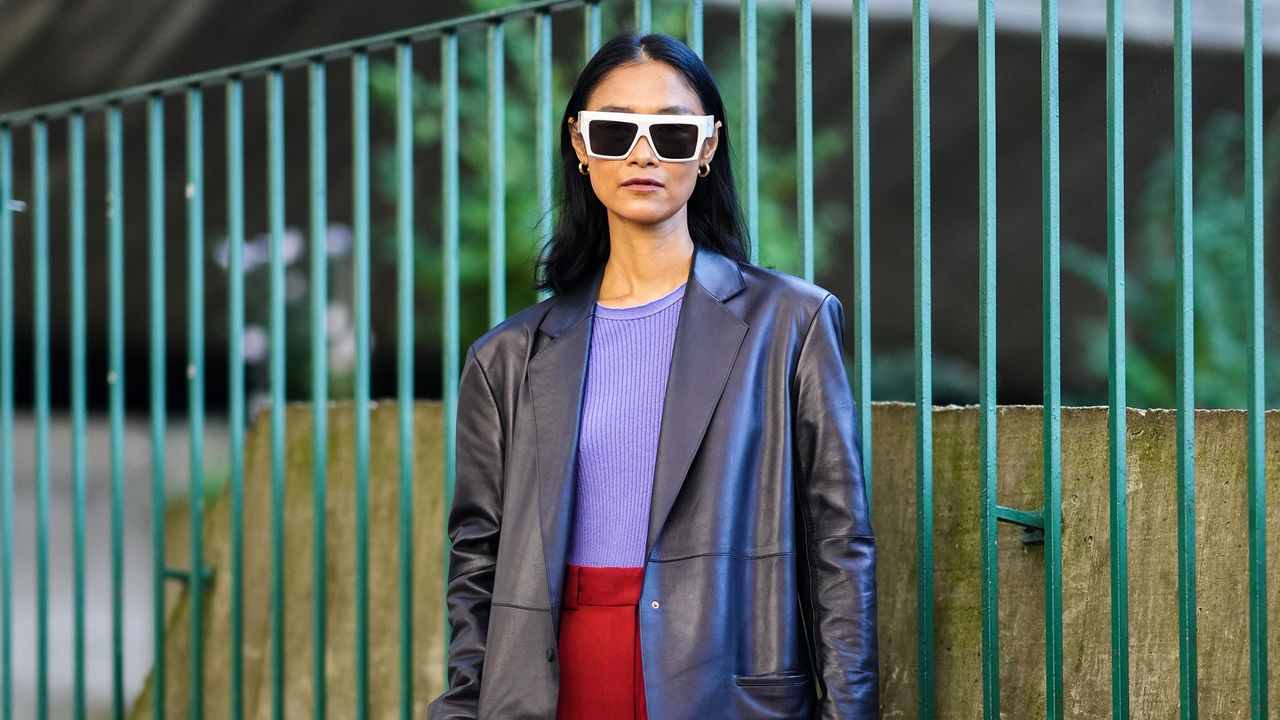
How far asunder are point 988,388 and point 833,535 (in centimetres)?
43

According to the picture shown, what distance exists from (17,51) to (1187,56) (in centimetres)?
424

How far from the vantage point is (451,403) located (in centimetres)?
257

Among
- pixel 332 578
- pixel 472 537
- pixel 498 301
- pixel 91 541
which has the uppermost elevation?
pixel 498 301

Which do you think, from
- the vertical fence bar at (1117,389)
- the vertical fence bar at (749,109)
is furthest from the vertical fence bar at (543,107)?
the vertical fence bar at (1117,389)

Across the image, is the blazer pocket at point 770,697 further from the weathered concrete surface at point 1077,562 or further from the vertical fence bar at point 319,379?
the vertical fence bar at point 319,379

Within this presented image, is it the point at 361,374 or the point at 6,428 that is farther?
the point at 6,428

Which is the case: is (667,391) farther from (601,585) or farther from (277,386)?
(277,386)

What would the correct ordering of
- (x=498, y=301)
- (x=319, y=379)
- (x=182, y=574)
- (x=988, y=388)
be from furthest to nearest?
(x=182, y=574) → (x=319, y=379) → (x=498, y=301) → (x=988, y=388)

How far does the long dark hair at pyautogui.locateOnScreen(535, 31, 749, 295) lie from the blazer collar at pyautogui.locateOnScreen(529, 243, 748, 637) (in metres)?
0.07

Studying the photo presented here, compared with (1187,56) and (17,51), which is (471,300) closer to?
(17,51)

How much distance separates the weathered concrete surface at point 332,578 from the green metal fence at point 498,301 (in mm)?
92

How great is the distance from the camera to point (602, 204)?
1.96 m

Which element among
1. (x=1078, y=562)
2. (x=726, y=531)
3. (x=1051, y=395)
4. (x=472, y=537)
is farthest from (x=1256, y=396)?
(x=472, y=537)

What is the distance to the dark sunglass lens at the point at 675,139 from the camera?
→ 177 centimetres
